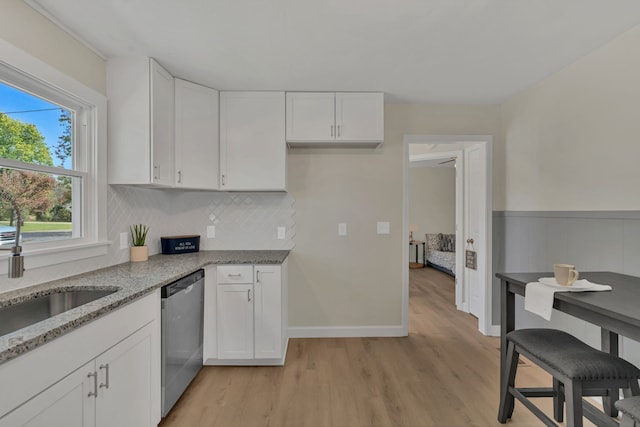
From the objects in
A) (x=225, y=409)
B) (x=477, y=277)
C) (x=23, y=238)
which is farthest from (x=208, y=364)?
(x=477, y=277)

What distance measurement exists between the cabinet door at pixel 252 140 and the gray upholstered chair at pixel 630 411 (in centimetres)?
246

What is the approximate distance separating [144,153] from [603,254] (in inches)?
129

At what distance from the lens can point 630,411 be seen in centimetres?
102

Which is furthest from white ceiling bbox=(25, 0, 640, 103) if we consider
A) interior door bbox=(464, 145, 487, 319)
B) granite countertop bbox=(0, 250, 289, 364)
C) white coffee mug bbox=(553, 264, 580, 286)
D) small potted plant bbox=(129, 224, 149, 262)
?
granite countertop bbox=(0, 250, 289, 364)

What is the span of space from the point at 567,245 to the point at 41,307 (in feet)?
11.4

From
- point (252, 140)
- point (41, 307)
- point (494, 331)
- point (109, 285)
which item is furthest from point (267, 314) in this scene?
point (494, 331)

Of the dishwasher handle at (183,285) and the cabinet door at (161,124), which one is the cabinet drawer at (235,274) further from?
the cabinet door at (161,124)

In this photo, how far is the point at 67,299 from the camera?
1657mm

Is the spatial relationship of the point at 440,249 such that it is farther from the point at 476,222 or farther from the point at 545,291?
the point at 545,291

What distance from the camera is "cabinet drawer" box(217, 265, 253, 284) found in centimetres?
253

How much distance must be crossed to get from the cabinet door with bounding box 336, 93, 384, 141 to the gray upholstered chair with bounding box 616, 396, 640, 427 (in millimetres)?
2340

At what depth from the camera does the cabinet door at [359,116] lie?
2.89 meters

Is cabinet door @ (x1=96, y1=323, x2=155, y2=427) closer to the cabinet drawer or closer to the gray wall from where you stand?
the cabinet drawer

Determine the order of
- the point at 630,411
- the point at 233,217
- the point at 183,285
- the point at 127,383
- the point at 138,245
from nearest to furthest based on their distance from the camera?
the point at 630,411 < the point at 127,383 < the point at 183,285 < the point at 138,245 < the point at 233,217
